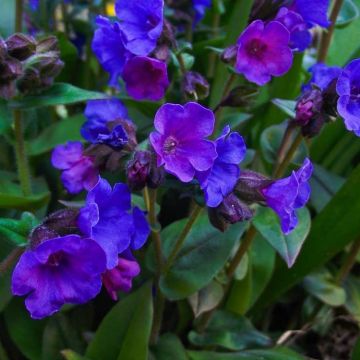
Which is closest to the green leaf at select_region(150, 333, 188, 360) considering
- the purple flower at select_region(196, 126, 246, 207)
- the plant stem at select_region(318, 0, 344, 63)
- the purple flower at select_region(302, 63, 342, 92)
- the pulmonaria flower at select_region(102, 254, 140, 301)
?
the pulmonaria flower at select_region(102, 254, 140, 301)

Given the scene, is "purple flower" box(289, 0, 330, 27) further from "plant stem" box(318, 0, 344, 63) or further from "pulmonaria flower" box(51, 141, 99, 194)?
"pulmonaria flower" box(51, 141, 99, 194)

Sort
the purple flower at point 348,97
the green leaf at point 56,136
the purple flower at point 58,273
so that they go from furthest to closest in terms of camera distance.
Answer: the green leaf at point 56,136, the purple flower at point 348,97, the purple flower at point 58,273

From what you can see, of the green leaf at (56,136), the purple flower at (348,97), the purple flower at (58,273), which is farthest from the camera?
the green leaf at (56,136)

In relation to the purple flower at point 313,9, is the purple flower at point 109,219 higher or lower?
lower

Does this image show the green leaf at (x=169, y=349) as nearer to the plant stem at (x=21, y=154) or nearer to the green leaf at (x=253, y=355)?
the green leaf at (x=253, y=355)

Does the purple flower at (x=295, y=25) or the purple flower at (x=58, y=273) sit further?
the purple flower at (x=295, y=25)

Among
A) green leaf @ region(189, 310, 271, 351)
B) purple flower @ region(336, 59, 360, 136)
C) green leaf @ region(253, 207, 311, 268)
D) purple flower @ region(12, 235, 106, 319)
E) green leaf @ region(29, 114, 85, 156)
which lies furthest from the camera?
green leaf @ region(29, 114, 85, 156)

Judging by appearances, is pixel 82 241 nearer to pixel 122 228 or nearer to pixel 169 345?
pixel 122 228

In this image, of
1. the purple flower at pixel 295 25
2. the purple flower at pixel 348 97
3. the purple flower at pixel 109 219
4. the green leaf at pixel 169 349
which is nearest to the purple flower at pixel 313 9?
the purple flower at pixel 295 25
